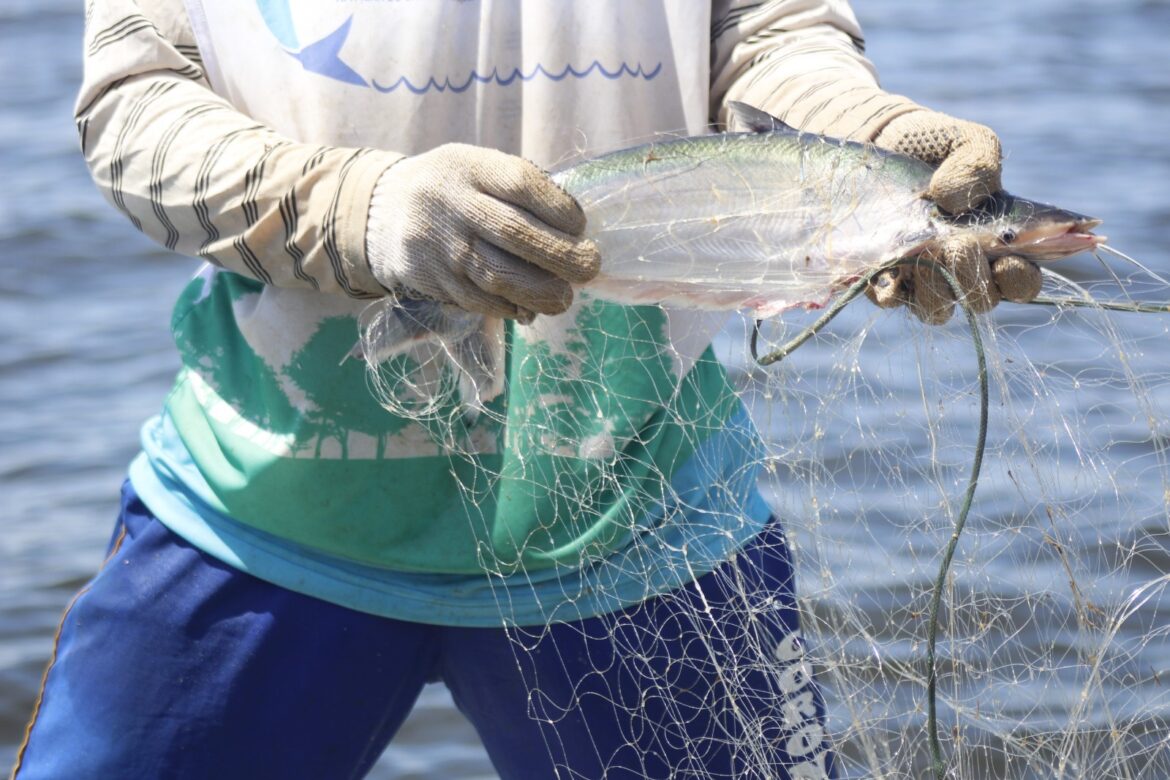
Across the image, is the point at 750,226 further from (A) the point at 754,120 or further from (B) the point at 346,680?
(B) the point at 346,680

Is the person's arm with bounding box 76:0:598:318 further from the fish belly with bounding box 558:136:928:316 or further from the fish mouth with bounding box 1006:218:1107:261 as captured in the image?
the fish mouth with bounding box 1006:218:1107:261

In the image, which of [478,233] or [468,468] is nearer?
[478,233]

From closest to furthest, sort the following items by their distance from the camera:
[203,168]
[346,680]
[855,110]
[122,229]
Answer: [203,168]
[855,110]
[346,680]
[122,229]

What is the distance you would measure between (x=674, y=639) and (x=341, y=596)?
0.44 metres

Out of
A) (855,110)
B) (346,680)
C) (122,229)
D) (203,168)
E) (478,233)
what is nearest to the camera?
(478,233)

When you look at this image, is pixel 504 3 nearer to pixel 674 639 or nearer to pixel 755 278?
pixel 755 278

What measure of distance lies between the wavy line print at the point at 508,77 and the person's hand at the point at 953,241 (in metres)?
0.35

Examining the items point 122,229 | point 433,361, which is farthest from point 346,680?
point 122,229

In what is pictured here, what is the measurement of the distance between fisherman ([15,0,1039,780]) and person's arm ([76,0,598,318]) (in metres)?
0.01

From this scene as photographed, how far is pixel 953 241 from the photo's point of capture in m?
1.74

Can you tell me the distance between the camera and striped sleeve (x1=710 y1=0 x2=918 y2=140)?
194 cm

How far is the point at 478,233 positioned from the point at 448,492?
1.54 ft

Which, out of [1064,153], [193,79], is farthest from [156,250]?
[193,79]

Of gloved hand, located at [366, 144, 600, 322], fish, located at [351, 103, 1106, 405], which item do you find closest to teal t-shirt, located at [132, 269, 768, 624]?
fish, located at [351, 103, 1106, 405]
